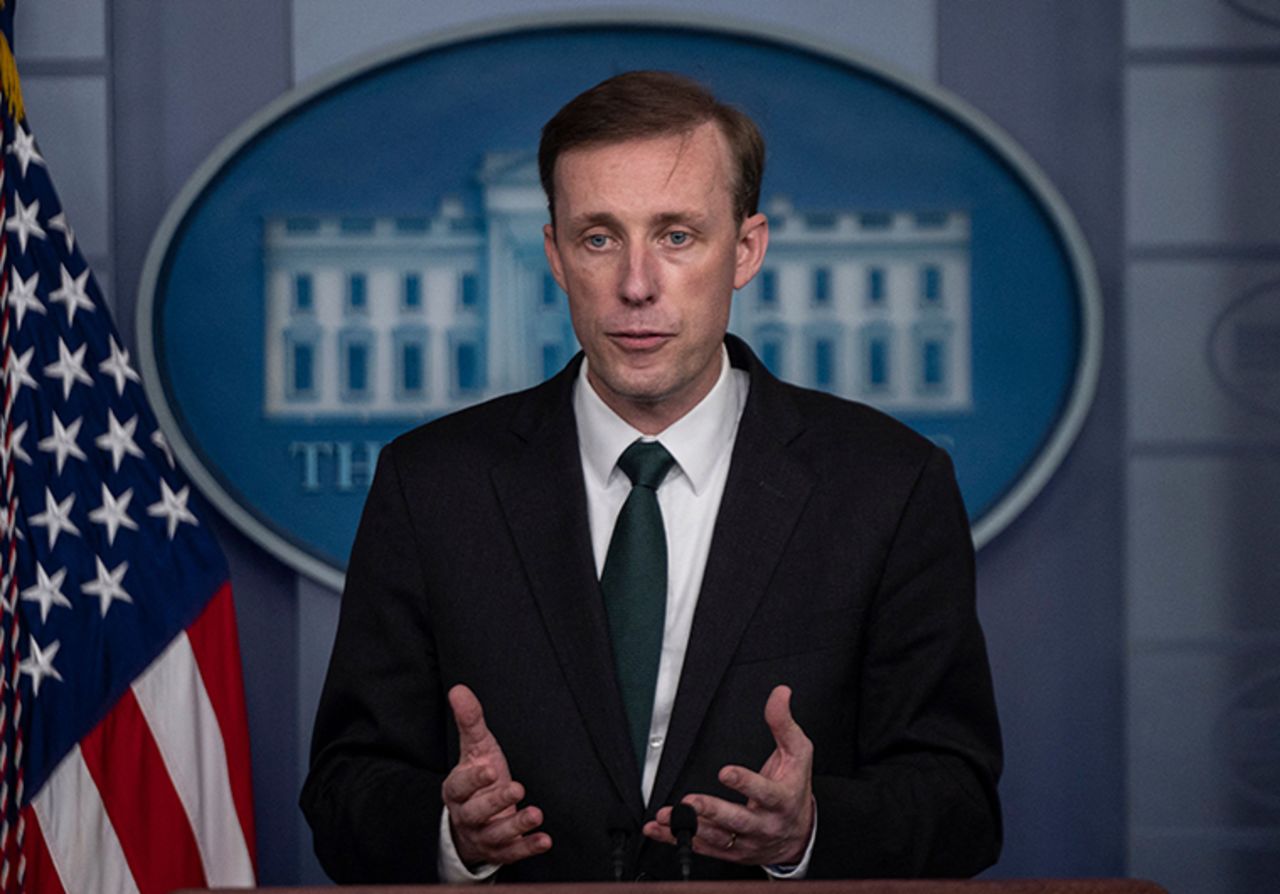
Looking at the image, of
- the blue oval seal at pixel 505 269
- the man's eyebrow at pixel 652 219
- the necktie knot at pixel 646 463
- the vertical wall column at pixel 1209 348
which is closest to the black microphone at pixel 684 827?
the necktie knot at pixel 646 463

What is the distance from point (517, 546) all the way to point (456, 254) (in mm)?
919

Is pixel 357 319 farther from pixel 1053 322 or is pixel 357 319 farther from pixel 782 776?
pixel 782 776

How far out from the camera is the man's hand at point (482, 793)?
4.35 feet

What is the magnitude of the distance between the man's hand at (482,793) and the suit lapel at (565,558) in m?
0.20

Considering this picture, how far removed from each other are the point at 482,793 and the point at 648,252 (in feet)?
2.02

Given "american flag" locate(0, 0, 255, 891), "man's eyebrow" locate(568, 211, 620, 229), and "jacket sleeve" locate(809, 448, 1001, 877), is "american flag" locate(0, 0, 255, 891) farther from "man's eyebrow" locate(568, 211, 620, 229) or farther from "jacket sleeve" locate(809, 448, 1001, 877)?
"jacket sleeve" locate(809, 448, 1001, 877)

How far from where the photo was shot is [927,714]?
1624mm

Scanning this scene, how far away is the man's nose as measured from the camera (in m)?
1.58

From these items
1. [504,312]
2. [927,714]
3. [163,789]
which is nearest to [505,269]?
[504,312]

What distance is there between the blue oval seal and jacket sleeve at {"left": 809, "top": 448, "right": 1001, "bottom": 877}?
0.74m

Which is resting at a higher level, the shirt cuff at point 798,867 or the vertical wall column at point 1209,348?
the vertical wall column at point 1209,348

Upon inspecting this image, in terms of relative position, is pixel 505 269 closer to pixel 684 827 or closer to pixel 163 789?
pixel 163 789

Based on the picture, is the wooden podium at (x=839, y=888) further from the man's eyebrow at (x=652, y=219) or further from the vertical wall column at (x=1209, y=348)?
the vertical wall column at (x=1209, y=348)

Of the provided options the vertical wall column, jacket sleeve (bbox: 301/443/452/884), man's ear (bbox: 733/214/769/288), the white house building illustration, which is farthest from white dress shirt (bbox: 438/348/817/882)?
the vertical wall column
